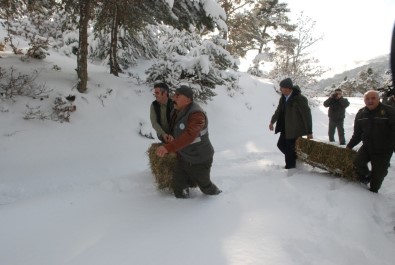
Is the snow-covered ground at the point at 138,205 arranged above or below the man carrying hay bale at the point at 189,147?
below

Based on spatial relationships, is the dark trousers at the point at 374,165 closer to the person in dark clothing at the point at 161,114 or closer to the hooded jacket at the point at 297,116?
the hooded jacket at the point at 297,116

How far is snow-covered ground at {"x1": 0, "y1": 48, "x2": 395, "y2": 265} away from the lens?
314 centimetres

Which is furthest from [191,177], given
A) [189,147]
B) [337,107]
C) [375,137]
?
[337,107]

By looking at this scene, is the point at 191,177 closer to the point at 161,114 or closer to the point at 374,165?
the point at 161,114

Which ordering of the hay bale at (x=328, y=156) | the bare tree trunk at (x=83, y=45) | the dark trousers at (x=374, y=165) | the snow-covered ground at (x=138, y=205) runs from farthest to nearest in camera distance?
the bare tree trunk at (x=83, y=45), the hay bale at (x=328, y=156), the dark trousers at (x=374, y=165), the snow-covered ground at (x=138, y=205)

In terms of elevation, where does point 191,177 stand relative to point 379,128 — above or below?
below

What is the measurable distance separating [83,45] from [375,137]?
651 cm

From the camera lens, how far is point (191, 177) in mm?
4449

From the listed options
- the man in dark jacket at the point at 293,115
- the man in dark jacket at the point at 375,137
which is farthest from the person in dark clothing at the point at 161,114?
the man in dark jacket at the point at 375,137

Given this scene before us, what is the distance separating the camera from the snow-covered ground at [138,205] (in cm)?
314

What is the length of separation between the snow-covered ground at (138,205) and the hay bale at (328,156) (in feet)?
0.53

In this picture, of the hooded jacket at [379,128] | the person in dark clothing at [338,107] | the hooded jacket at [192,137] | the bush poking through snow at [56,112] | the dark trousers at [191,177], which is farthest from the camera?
the person in dark clothing at [338,107]

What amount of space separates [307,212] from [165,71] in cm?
628

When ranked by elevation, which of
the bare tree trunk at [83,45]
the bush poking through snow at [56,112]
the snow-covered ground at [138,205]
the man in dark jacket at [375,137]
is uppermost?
the bare tree trunk at [83,45]
